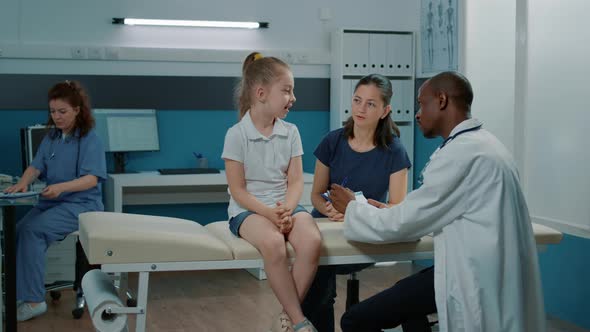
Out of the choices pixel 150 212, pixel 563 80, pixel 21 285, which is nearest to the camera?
pixel 563 80

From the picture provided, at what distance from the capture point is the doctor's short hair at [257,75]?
252 centimetres

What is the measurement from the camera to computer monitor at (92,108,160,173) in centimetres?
486

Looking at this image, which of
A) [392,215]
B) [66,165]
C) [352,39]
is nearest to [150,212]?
A: [66,165]

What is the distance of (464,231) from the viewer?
2051 mm

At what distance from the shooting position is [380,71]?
521 centimetres

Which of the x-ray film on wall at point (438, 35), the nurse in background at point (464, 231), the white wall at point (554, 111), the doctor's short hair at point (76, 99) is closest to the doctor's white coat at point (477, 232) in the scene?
the nurse in background at point (464, 231)

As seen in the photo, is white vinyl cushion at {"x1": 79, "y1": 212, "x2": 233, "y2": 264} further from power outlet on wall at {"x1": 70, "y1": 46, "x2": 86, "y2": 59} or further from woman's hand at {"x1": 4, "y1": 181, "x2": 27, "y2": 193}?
power outlet on wall at {"x1": 70, "y1": 46, "x2": 86, "y2": 59}

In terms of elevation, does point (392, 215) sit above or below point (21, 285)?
above

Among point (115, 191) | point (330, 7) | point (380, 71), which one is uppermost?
point (330, 7)

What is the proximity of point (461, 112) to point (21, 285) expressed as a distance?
8.14ft

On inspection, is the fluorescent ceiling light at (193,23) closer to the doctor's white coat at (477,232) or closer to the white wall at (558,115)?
the white wall at (558,115)

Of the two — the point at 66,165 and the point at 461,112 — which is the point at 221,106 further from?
the point at 461,112

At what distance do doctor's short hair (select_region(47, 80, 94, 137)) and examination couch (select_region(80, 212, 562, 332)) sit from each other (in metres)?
1.65

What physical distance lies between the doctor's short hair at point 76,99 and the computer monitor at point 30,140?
448 millimetres
